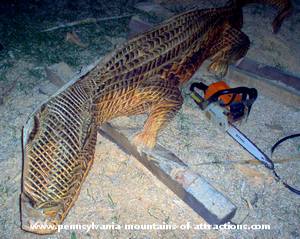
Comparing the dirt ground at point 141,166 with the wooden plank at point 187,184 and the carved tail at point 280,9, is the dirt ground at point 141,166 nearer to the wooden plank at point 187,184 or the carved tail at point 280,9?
the wooden plank at point 187,184

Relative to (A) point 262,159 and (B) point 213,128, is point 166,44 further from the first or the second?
(A) point 262,159

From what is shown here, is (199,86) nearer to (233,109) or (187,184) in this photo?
(233,109)

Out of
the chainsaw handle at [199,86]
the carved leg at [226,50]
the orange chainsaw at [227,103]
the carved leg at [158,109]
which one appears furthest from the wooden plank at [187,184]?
the carved leg at [226,50]

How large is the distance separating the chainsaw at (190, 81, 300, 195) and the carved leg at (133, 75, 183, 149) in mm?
443

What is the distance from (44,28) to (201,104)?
3.22 m

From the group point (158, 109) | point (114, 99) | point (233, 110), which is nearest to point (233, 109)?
point (233, 110)

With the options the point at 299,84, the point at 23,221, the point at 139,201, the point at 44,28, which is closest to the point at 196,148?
the point at 139,201

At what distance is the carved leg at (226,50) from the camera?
194 inches

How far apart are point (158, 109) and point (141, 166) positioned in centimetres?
68

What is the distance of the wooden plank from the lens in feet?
10.8

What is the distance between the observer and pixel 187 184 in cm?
342

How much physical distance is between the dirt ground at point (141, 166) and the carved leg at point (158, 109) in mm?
305

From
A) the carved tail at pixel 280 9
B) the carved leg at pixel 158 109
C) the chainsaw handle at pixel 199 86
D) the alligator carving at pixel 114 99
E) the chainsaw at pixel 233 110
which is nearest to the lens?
the alligator carving at pixel 114 99

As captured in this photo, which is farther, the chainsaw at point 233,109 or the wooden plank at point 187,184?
the chainsaw at point 233,109
